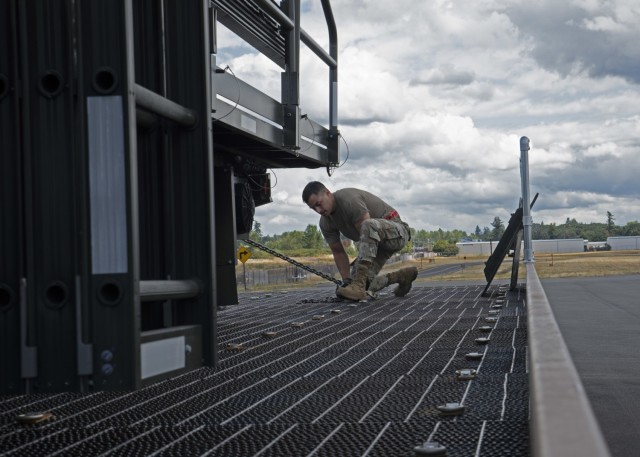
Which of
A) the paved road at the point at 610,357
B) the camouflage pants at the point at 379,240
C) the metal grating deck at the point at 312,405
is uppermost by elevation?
the camouflage pants at the point at 379,240

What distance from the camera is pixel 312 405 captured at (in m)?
3.52

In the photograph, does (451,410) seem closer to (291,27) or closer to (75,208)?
(75,208)

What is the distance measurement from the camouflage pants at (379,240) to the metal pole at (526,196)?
1.38 m

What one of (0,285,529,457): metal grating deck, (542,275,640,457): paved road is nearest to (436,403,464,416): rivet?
(0,285,529,457): metal grating deck

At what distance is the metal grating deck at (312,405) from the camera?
2.84 meters

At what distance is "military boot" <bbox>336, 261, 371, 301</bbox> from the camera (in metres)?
9.63

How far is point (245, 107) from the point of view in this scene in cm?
612

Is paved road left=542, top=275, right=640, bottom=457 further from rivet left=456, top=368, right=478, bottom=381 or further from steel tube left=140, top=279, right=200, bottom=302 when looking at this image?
steel tube left=140, top=279, right=200, bottom=302

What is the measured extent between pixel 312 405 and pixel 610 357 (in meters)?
5.94

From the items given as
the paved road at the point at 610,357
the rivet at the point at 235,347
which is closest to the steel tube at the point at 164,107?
the rivet at the point at 235,347

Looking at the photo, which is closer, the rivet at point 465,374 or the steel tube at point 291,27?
the rivet at point 465,374

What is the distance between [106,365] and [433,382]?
2.07 metres

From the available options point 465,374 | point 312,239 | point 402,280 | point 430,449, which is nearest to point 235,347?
point 465,374

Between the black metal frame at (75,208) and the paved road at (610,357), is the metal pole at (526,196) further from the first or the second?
the black metal frame at (75,208)
